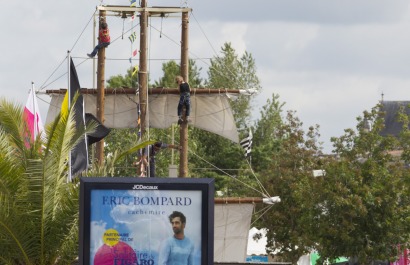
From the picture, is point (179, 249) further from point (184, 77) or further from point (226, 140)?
point (226, 140)

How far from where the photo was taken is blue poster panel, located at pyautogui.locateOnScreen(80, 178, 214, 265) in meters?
20.7

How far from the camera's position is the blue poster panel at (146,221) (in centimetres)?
2073

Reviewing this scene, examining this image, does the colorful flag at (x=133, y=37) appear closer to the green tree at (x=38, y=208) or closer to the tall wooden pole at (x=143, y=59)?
the tall wooden pole at (x=143, y=59)

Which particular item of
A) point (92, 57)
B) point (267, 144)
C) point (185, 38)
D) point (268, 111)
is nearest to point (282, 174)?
point (185, 38)

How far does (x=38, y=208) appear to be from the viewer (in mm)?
24625

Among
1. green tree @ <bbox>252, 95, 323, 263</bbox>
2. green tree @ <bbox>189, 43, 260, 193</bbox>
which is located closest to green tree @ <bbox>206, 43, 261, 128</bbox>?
green tree @ <bbox>189, 43, 260, 193</bbox>

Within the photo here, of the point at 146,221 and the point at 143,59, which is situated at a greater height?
the point at 143,59

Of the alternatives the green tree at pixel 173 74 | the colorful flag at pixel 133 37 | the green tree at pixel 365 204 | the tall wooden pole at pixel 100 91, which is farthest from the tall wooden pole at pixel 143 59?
the green tree at pixel 173 74

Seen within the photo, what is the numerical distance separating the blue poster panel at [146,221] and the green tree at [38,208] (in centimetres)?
370

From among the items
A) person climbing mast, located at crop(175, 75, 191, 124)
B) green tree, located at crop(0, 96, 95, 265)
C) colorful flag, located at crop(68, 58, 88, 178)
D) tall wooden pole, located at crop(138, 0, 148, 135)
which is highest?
tall wooden pole, located at crop(138, 0, 148, 135)

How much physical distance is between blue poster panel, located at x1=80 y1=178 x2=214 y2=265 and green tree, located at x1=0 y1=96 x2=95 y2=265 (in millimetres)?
3704

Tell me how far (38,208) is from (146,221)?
13.7 feet

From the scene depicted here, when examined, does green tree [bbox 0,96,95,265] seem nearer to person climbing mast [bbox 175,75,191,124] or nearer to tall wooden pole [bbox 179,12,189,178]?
person climbing mast [bbox 175,75,191,124]

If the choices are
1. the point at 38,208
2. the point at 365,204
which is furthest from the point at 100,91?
the point at 38,208
